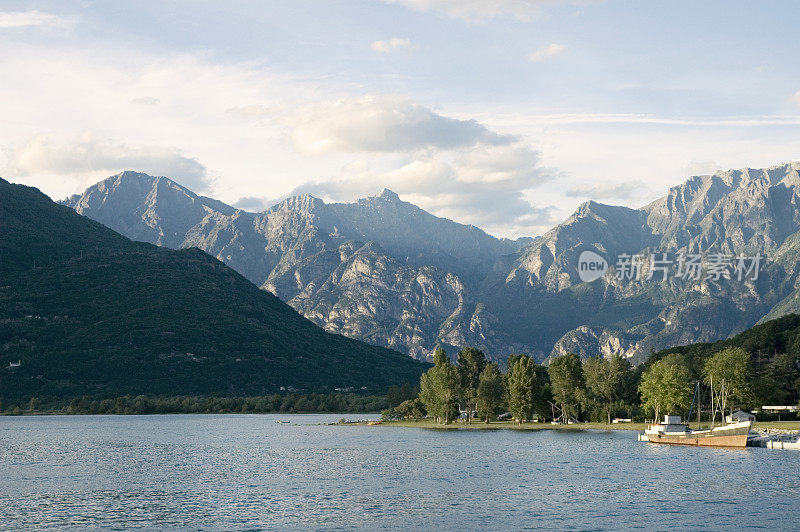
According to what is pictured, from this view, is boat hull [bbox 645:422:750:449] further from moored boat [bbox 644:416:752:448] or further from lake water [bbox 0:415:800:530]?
lake water [bbox 0:415:800:530]

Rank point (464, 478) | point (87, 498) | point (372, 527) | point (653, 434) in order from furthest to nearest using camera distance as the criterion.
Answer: point (653, 434), point (464, 478), point (87, 498), point (372, 527)

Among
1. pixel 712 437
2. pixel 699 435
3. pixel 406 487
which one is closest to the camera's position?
pixel 406 487

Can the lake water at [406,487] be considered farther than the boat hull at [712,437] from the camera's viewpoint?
No

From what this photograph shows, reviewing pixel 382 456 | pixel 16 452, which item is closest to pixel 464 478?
pixel 382 456

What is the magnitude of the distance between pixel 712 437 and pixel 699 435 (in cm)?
522

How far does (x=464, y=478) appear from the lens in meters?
112

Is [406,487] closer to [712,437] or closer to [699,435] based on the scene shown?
[712,437]

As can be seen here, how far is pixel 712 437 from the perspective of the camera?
167m

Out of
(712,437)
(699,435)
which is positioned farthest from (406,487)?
(699,435)

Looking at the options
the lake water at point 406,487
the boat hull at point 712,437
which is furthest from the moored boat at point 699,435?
the lake water at point 406,487

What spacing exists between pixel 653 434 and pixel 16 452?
130 meters

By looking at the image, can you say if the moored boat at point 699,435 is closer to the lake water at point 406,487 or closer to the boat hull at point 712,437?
the boat hull at point 712,437

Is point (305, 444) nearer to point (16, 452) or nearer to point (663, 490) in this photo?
point (16, 452)

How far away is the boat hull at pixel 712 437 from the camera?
162 meters
